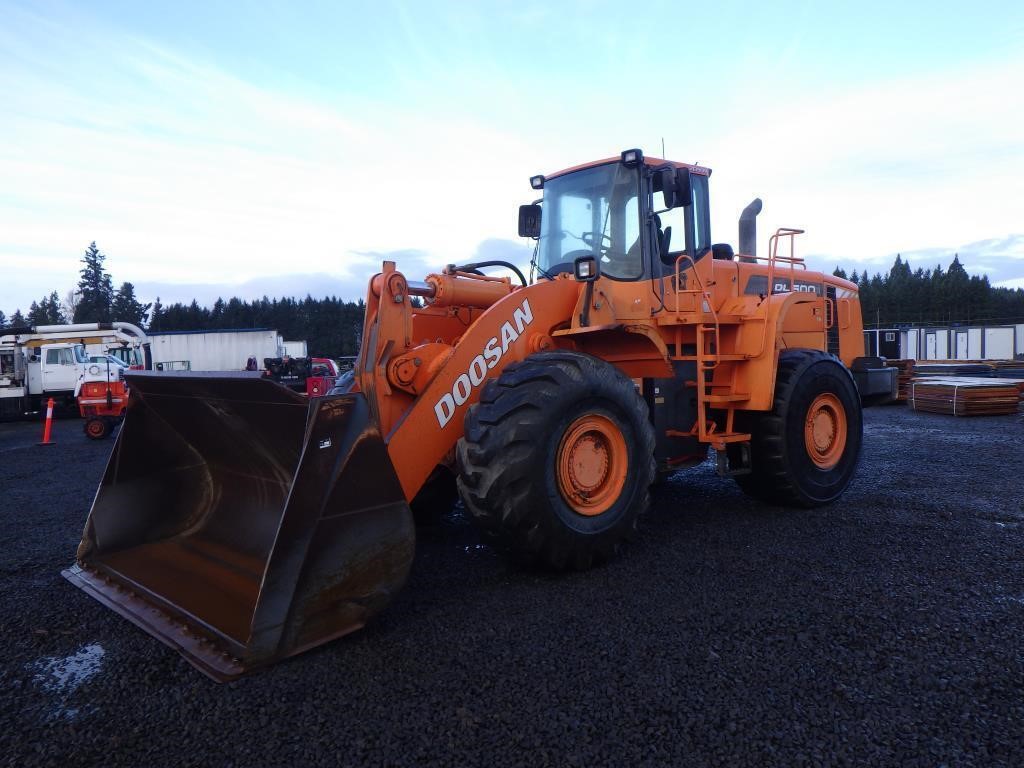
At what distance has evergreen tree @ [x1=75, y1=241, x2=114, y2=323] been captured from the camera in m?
73.8

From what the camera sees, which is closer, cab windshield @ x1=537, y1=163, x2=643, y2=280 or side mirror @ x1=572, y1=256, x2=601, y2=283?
side mirror @ x1=572, y1=256, x2=601, y2=283

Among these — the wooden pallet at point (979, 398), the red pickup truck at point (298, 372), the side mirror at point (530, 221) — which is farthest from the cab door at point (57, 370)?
the wooden pallet at point (979, 398)

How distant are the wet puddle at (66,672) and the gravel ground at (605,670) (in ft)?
0.03

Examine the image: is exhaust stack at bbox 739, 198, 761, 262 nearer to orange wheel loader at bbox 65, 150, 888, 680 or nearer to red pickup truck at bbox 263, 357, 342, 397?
orange wheel loader at bbox 65, 150, 888, 680

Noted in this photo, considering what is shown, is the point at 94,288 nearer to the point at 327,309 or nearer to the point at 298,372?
the point at 327,309

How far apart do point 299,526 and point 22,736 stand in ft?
4.14

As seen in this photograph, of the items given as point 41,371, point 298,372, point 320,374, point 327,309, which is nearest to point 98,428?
point 298,372

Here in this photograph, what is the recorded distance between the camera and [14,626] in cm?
367

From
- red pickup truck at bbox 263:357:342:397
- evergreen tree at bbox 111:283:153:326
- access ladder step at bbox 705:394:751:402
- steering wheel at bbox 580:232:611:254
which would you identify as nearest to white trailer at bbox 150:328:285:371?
red pickup truck at bbox 263:357:342:397

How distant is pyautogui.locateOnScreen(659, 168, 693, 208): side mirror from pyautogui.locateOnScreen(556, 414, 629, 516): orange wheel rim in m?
1.99

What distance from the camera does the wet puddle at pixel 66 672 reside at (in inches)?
112

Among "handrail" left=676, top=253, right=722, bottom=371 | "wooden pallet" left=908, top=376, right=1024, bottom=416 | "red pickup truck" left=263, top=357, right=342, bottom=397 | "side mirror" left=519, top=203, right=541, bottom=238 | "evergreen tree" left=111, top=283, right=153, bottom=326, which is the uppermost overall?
"evergreen tree" left=111, top=283, right=153, bottom=326

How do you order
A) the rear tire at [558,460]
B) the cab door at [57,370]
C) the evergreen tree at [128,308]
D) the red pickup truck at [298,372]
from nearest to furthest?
the rear tire at [558,460] → the red pickup truck at [298,372] → the cab door at [57,370] → the evergreen tree at [128,308]

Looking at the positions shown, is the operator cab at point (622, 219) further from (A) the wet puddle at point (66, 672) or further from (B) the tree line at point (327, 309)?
(B) the tree line at point (327, 309)
